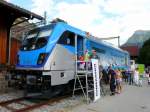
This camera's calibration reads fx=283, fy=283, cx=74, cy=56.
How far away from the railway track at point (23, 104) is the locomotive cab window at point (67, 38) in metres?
2.74

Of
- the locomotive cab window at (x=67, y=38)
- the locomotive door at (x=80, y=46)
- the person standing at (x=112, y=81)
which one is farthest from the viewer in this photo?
the person standing at (x=112, y=81)

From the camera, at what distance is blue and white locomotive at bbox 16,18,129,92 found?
12.5m

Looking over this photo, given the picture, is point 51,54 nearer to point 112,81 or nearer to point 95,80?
point 95,80

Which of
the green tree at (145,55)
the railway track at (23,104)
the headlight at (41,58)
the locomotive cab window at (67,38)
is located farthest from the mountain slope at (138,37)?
the headlight at (41,58)

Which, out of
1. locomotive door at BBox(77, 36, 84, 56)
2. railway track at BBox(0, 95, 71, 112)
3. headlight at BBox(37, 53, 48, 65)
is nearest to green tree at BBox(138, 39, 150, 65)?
locomotive door at BBox(77, 36, 84, 56)

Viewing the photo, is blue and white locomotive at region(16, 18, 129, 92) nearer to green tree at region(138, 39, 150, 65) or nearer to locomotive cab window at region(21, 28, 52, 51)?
locomotive cab window at region(21, 28, 52, 51)

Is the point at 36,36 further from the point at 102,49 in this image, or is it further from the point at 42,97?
the point at 102,49

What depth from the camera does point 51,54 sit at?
1268cm

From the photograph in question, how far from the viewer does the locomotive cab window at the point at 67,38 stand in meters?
13.5

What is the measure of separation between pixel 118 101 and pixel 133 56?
57803mm

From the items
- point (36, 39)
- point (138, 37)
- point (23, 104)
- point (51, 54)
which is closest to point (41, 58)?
point (51, 54)

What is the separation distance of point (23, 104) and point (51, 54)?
250 centimetres

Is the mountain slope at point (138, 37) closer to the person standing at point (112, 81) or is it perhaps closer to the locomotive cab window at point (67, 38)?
the person standing at point (112, 81)

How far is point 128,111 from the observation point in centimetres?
1118
